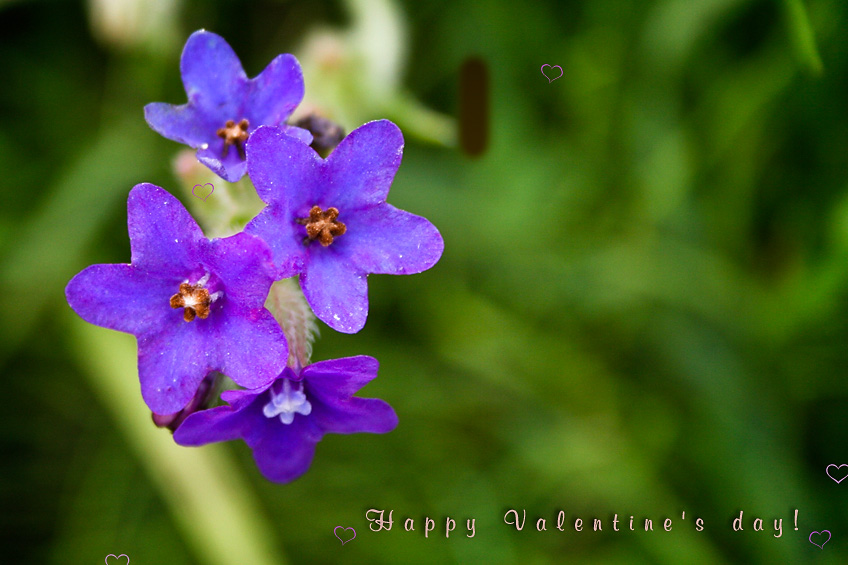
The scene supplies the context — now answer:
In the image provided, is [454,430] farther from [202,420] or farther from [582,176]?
[202,420]

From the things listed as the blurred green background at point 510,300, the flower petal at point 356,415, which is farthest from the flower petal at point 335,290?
the blurred green background at point 510,300

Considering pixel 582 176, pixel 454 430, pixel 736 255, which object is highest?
pixel 582 176

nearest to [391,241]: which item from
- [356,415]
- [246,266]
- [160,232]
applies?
[246,266]

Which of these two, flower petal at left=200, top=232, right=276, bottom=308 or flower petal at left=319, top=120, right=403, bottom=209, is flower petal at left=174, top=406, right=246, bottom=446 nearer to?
flower petal at left=200, top=232, right=276, bottom=308

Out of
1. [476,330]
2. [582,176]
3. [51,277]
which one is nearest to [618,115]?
[582,176]

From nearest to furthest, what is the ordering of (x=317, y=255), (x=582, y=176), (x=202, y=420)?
1. (x=202, y=420)
2. (x=317, y=255)
3. (x=582, y=176)

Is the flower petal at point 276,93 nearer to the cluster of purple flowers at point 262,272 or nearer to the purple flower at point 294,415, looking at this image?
the cluster of purple flowers at point 262,272

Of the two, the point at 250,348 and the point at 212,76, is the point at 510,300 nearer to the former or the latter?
the point at 212,76
